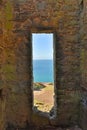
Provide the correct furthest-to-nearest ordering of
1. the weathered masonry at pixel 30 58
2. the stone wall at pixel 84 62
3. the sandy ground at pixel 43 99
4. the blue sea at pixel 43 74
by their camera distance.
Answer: the blue sea at pixel 43 74
the sandy ground at pixel 43 99
the weathered masonry at pixel 30 58
the stone wall at pixel 84 62

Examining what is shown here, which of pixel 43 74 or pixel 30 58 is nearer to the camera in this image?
pixel 30 58

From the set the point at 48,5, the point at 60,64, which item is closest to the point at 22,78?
the point at 60,64

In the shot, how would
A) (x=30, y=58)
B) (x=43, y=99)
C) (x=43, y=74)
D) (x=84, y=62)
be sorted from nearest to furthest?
(x=84, y=62)
(x=30, y=58)
(x=43, y=99)
(x=43, y=74)

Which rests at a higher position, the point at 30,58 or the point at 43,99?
the point at 30,58

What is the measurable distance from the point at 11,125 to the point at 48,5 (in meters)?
3.27

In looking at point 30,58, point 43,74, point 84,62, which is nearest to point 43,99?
point 30,58

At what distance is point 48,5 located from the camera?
23.2 ft

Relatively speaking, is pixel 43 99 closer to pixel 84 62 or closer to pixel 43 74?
pixel 84 62

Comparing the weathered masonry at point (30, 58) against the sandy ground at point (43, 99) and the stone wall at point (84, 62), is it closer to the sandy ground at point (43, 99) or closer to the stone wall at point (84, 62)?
the stone wall at point (84, 62)

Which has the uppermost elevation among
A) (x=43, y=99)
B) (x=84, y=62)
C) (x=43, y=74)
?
(x=84, y=62)

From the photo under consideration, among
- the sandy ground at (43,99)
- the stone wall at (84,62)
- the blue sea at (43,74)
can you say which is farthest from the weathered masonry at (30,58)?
the blue sea at (43,74)

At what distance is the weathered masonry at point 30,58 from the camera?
707 centimetres

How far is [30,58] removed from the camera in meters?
7.17

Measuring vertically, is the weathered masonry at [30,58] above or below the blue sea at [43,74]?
above
